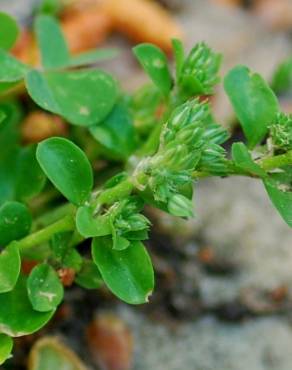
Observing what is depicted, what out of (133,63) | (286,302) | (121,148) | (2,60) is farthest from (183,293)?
(133,63)

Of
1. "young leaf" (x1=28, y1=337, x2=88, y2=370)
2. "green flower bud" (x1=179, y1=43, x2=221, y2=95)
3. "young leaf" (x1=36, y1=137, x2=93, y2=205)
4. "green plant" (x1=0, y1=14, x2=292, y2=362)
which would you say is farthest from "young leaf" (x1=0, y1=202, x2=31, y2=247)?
"green flower bud" (x1=179, y1=43, x2=221, y2=95)

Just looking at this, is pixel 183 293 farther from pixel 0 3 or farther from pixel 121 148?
pixel 0 3

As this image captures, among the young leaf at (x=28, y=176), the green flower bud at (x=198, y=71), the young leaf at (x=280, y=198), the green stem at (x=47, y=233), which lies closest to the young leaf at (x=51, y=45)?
the young leaf at (x=28, y=176)

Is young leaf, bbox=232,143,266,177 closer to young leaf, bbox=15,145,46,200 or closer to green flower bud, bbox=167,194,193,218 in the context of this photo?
green flower bud, bbox=167,194,193,218

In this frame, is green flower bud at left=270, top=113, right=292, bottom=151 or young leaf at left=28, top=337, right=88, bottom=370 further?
young leaf at left=28, top=337, right=88, bottom=370

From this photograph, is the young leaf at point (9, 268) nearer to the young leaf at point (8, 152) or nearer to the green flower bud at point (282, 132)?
the young leaf at point (8, 152)

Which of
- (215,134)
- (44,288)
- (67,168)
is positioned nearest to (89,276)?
(44,288)
